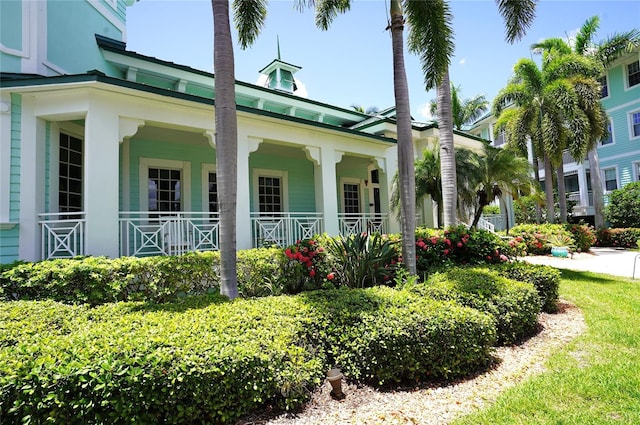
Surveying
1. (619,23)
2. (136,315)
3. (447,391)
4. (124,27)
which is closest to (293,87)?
(124,27)

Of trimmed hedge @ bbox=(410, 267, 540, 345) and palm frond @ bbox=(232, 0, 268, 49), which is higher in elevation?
palm frond @ bbox=(232, 0, 268, 49)

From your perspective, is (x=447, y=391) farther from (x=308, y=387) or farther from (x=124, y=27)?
(x=124, y=27)

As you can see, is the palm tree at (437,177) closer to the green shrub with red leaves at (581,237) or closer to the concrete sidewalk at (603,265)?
the concrete sidewalk at (603,265)

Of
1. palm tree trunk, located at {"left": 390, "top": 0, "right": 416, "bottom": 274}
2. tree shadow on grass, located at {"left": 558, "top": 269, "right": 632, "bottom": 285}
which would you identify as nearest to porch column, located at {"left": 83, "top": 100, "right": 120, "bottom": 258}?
palm tree trunk, located at {"left": 390, "top": 0, "right": 416, "bottom": 274}

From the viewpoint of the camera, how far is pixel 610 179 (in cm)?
2270

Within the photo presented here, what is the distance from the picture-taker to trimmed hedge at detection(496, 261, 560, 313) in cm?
608

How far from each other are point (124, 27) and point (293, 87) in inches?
288

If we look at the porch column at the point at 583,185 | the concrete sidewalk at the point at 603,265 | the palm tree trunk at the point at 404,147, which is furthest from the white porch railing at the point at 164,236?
the porch column at the point at 583,185

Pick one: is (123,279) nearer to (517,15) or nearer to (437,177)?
(437,177)

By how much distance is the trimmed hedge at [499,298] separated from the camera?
4.77 metres

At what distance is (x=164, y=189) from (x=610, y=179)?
28.1m

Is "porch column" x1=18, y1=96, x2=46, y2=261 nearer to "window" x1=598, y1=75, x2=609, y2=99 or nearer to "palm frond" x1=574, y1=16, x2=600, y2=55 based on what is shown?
"palm frond" x1=574, y1=16, x2=600, y2=55

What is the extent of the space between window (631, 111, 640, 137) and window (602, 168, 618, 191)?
2.52 m

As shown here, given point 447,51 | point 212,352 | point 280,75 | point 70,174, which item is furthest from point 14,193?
point 280,75
